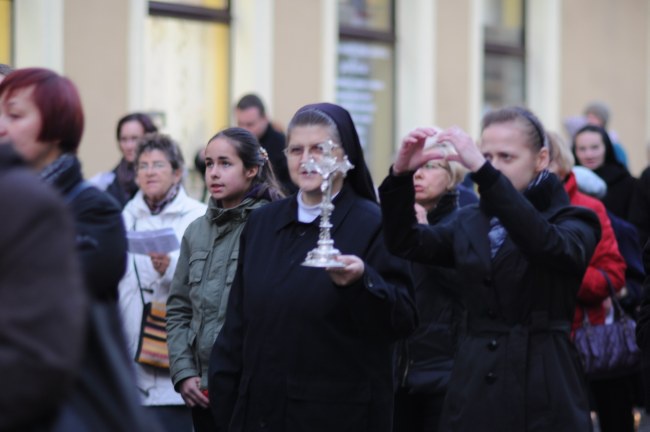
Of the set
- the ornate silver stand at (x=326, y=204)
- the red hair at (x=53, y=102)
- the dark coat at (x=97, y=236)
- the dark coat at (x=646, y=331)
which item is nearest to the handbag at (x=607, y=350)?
the dark coat at (x=646, y=331)

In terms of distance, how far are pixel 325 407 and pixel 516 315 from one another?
775mm

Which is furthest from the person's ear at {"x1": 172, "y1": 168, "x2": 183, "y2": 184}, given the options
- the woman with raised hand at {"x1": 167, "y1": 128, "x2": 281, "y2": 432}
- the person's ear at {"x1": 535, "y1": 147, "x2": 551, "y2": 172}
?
the person's ear at {"x1": 535, "y1": 147, "x2": 551, "y2": 172}

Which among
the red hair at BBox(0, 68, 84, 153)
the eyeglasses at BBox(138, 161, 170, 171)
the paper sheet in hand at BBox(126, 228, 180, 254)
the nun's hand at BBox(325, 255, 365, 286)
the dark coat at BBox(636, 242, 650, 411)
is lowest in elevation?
the dark coat at BBox(636, 242, 650, 411)

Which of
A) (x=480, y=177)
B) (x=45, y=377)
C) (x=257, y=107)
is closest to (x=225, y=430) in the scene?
(x=480, y=177)

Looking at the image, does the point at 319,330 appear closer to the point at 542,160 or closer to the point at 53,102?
the point at 542,160

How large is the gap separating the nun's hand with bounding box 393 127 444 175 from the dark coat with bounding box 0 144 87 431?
2.28 meters

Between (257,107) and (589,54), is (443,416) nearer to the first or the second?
(257,107)

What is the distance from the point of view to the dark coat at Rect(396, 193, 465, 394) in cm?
697

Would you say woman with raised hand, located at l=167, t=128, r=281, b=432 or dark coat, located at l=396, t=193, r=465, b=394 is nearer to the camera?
woman with raised hand, located at l=167, t=128, r=281, b=432

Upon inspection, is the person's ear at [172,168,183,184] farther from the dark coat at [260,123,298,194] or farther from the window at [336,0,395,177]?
the window at [336,0,395,177]

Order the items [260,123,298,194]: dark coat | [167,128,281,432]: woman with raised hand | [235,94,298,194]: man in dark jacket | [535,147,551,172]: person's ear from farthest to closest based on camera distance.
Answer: [235,94,298,194]: man in dark jacket → [260,123,298,194]: dark coat → [167,128,281,432]: woman with raised hand → [535,147,551,172]: person's ear

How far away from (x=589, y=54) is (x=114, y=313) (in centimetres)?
1473

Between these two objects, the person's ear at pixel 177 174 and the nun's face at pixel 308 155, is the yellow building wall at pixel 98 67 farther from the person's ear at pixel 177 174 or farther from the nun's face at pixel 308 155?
the nun's face at pixel 308 155

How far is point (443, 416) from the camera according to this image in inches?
212
